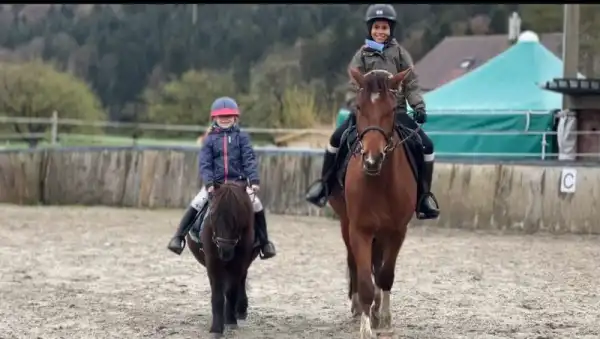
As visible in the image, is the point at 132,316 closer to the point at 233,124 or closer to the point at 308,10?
the point at 233,124

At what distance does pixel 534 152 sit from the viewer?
19141 millimetres

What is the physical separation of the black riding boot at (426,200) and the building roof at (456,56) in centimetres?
4513

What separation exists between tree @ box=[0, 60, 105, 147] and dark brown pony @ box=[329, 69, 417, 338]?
27.3m

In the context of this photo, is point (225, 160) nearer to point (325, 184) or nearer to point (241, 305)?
point (325, 184)

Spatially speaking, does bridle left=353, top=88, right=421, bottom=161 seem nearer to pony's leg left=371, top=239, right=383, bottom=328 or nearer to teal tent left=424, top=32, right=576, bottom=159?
pony's leg left=371, top=239, right=383, bottom=328

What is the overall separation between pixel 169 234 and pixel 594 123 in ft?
30.8

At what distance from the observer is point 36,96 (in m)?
34.0

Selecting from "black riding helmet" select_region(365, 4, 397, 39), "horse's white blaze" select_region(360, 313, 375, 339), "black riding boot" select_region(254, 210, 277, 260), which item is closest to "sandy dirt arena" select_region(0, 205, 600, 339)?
"black riding boot" select_region(254, 210, 277, 260)

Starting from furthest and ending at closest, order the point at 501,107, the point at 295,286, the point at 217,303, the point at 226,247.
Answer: the point at 501,107
the point at 295,286
the point at 217,303
the point at 226,247

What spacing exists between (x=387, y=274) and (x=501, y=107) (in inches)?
577

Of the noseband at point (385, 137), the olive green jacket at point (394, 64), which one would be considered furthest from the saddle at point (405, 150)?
the noseband at point (385, 137)

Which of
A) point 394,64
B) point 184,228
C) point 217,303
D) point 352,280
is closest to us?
point 217,303

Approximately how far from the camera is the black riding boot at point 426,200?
7.17m

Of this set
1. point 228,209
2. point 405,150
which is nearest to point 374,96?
point 405,150
